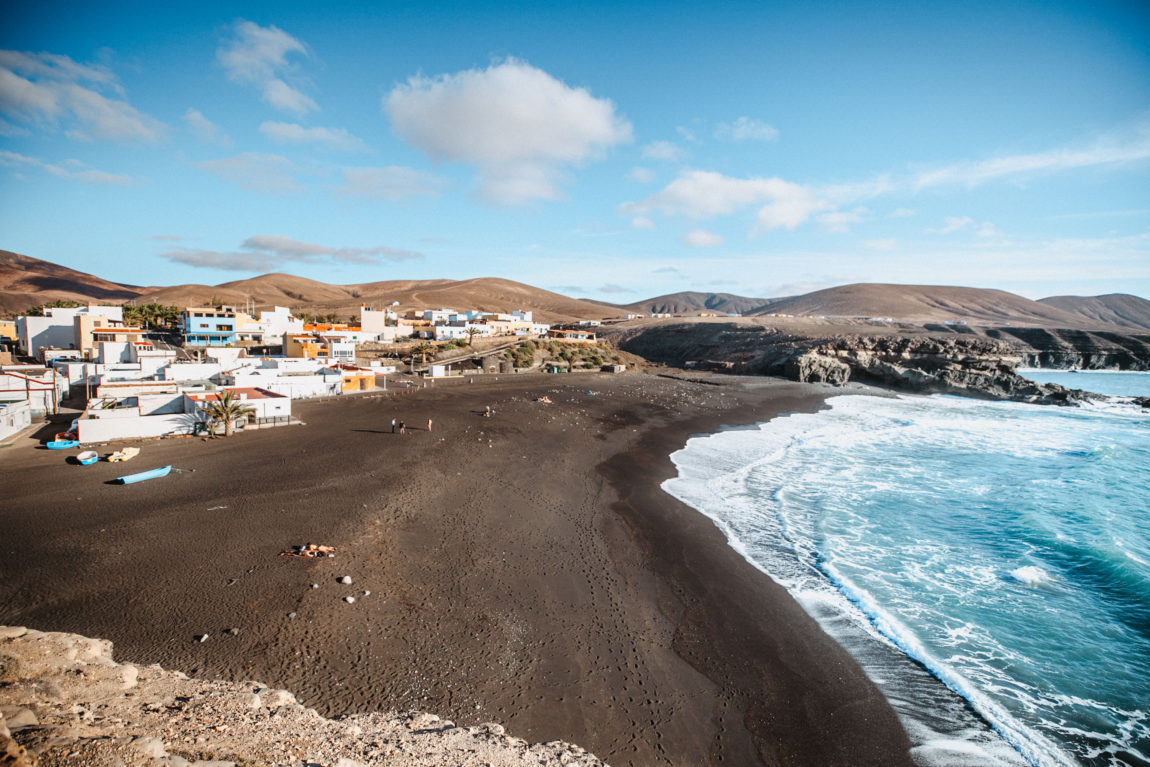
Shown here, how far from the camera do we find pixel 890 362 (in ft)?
171

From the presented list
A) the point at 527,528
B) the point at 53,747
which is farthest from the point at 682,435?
the point at 53,747

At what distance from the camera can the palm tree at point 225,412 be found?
66.2 feet

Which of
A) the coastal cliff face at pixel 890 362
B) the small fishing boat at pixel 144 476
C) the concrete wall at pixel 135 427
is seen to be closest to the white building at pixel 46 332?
the concrete wall at pixel 135 427

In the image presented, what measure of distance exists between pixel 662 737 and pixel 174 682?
7055mm

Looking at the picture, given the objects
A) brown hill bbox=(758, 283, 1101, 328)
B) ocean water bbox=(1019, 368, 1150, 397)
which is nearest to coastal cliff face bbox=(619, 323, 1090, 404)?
ocean water bbox=(1019, 368, 1150, 397)

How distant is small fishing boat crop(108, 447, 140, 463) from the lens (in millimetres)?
16172

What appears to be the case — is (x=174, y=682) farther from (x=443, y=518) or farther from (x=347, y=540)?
(x=443, y=518)

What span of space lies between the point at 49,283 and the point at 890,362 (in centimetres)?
18046

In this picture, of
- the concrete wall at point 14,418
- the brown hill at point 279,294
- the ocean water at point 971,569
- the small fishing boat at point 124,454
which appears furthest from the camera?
the brown hill at point 279,294

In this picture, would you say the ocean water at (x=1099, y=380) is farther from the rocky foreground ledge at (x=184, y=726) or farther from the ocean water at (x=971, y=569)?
the rocky foreground ledge at (x=184, y=726)

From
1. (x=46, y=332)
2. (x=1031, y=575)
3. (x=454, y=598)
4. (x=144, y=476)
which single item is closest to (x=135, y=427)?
(x=144, y=476)

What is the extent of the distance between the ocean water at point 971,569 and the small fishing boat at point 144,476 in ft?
57.4

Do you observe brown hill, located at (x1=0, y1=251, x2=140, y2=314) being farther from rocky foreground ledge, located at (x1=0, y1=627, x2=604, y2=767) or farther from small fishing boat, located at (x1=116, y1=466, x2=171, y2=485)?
rocky foreground ledge, located at (x1=0, y1=627, x2=604, y2=767)

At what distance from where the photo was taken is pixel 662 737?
671 centimetres
